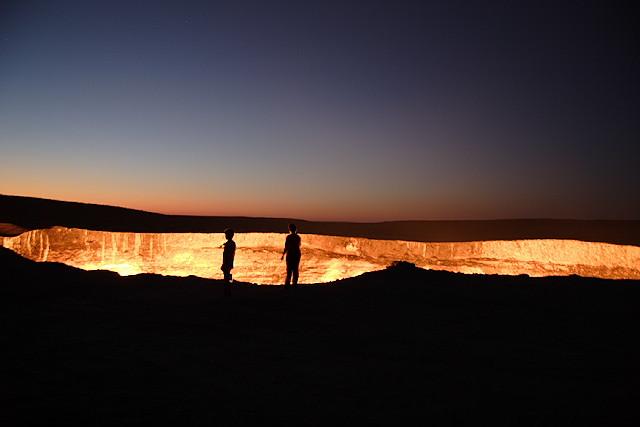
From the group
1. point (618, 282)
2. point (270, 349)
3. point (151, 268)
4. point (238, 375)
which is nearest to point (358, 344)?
point (270, 349)

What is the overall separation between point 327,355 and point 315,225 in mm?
34980

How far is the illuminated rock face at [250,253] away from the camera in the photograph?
20938 mm

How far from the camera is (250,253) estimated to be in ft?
78.9

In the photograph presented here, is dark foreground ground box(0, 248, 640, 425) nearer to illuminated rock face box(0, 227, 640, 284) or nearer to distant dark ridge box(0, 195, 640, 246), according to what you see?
illuminated rock face box(0, 227, 640, 284)

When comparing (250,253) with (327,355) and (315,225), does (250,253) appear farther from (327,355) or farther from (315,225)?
(327,355)

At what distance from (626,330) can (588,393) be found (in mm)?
2755

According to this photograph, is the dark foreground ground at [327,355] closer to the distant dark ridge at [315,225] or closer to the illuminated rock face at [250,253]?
the illuminated rock face at [250,253]

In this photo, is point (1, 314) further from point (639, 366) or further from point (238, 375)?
point (639, 366)

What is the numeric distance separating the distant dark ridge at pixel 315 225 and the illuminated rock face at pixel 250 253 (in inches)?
251

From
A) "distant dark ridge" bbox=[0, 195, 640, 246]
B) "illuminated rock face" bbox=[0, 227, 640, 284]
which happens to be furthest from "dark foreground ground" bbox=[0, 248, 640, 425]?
"distant dark ridge" bbox=[0, 195, 640, 246]

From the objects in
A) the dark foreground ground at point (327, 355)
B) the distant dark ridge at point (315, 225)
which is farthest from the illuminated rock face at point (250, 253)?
the dark foreground ground at point (327, 355)

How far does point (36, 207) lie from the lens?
40344mm

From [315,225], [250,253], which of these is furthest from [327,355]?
[315,225]

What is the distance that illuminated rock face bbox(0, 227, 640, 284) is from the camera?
20.9 m
